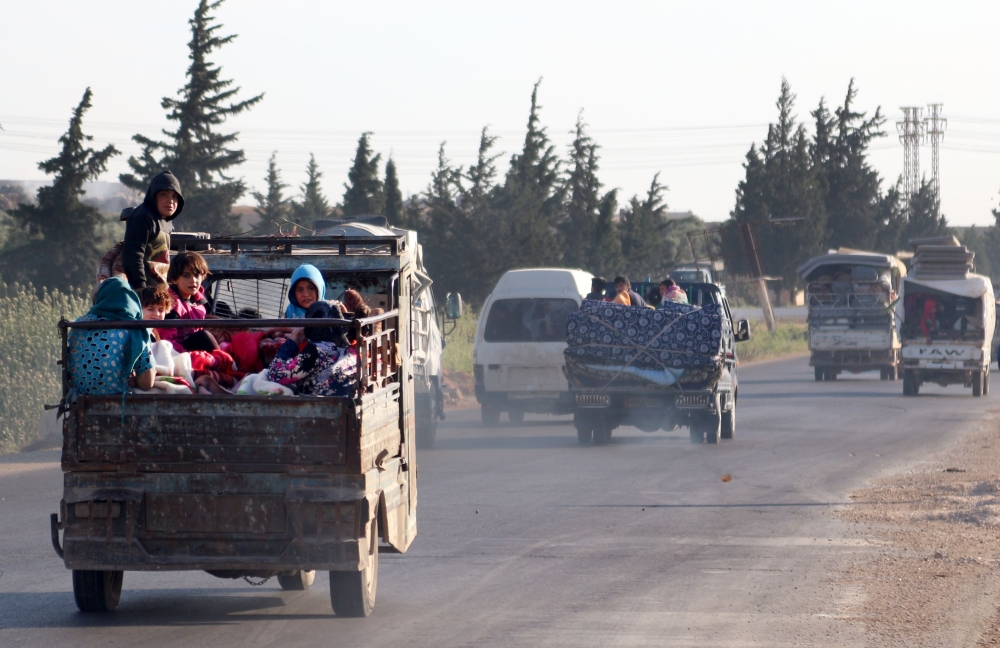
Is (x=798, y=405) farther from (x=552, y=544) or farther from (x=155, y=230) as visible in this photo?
(x=155, y=230)

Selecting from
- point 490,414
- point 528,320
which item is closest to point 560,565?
point 528,320

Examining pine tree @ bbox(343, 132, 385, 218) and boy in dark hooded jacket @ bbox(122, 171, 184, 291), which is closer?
boy in dark hooded jacket @ bbox(122, 171, 184, 291)

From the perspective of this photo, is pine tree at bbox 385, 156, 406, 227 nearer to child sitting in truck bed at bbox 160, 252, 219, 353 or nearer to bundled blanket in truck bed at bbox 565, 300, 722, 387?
bundled blanket in truck bed at bbox 565, 300, 722, 387

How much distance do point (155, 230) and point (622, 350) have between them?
945 cm

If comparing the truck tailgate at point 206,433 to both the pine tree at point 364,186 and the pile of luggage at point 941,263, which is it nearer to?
the pile of luggage at point 941,263

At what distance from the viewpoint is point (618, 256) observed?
5506 cm

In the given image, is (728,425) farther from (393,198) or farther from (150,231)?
(393,198)

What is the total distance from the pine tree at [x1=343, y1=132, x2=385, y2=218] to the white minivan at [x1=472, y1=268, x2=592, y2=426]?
27.9 metres

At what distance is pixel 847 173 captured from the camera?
78438 millimetres

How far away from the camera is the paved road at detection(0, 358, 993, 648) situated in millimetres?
6707

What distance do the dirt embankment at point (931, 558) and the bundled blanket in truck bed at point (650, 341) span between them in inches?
122

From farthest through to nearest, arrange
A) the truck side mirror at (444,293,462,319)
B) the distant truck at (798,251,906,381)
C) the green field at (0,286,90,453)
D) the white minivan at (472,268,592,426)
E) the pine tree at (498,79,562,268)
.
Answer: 1. the pine tree at (498,79,562,268)
2. the distant truck at (798,251,906,381)
3. the green field at (0,286,90,453)
4. the white minivan at (472,268,592,426)
5. the truck side mirror at (444,293,462,319)

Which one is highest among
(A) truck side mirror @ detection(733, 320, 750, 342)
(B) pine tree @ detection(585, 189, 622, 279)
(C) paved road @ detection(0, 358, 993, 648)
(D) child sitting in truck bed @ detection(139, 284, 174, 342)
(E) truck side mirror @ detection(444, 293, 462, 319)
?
(B) pine tree @ detection(585, 189, 622, 279)

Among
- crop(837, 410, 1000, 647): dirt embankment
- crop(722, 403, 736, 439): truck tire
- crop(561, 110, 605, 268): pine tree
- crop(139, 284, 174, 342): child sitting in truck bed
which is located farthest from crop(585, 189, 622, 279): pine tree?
crop(139, 284, 174, 342): child sitting in truck bed
